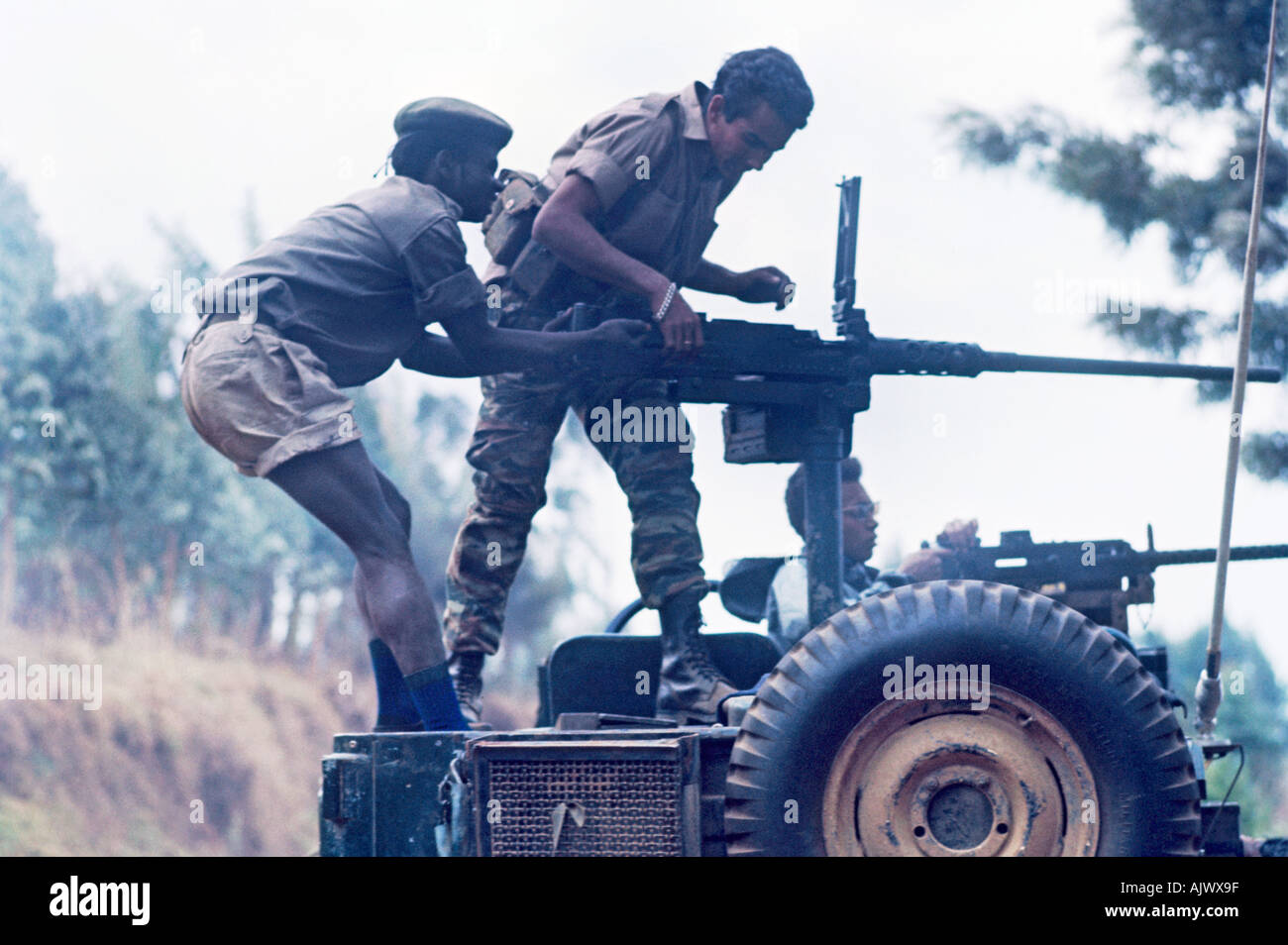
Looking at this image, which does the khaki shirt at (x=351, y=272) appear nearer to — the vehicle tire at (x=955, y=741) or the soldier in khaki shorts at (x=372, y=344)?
the soldier in khaki shorts at (x=372, y=344)

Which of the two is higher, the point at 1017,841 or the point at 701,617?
the point at 701,617

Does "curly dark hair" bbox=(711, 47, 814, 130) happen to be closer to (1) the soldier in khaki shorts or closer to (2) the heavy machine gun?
(1) the soldier in khaki shorts

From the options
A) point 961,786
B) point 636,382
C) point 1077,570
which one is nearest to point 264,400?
point 636,382

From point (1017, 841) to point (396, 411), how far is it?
Result: 68.8 ft

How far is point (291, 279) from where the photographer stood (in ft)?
10.7

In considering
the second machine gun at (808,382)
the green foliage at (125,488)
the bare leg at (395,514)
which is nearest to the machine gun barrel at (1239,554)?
the second machine gun at (808,382)

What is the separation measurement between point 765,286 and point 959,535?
1.18 metres

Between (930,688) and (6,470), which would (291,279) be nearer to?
(930,688)

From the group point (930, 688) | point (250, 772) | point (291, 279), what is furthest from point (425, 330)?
point (250, 772)

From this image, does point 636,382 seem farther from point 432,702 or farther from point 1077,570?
point 1077,570

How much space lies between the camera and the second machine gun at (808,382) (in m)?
3.65

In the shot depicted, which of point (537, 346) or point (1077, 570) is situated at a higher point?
point (537, 346)

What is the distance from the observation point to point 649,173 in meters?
3.81

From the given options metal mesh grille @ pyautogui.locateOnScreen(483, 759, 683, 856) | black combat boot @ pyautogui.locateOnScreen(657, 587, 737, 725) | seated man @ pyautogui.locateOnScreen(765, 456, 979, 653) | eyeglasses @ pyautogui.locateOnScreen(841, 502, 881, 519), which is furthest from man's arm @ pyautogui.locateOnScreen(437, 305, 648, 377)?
eyeglasses @ pyautogui.locateOnScreen(841, 502, 881, 519)
